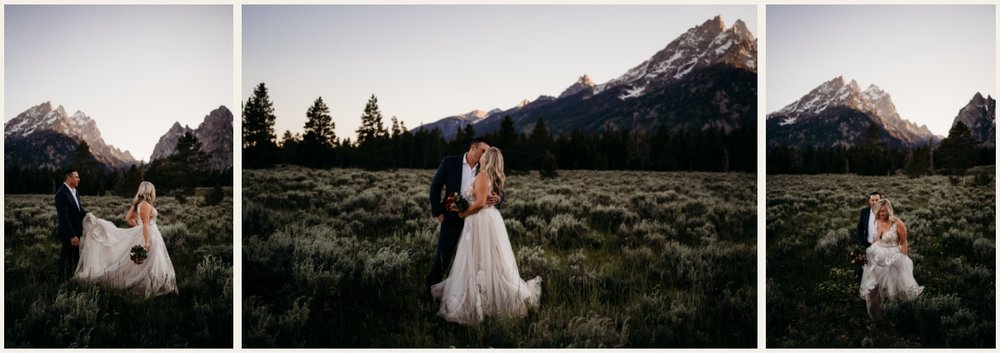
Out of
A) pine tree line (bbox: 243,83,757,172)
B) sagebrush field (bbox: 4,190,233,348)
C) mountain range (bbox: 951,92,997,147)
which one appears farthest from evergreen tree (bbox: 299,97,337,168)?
mountain range (bbox: 951,92,997,147)

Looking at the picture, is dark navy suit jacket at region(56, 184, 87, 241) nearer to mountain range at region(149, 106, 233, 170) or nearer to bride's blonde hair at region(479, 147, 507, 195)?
mountain range at region(149, 106, 233, 170)

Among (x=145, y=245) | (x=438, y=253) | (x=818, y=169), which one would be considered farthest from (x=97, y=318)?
(x=818, y=169)

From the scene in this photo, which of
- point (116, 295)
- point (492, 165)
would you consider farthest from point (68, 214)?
point (492, 165)

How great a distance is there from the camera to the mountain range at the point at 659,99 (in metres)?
6.29

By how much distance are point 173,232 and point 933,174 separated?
8.09 m

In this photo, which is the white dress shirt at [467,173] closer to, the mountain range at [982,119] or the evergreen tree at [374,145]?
the evergreen tree at [374,145]

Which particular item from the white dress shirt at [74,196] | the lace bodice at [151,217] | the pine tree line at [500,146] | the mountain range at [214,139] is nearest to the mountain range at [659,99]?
the pine tree line at [500,146]

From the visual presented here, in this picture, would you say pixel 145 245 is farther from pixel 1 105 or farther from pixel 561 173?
pixel 561 173

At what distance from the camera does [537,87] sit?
6715mm

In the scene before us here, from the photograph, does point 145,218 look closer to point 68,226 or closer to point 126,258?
point 126,258

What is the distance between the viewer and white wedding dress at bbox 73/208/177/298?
5.74m

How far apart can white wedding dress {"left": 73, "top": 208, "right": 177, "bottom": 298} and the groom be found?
277 cm

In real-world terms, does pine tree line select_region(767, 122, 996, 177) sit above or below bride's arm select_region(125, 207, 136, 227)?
above

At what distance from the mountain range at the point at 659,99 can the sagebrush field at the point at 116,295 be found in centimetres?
263
